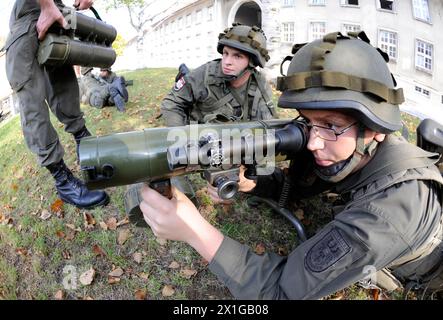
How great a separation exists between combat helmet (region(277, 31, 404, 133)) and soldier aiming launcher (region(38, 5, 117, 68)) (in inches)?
74.4

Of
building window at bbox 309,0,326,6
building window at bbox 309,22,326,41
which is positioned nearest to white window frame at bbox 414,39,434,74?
Result: building window at bbox 309,22,326,41

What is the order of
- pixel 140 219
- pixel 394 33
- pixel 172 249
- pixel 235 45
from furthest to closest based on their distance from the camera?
pixel 235 45 → pixel 172 249 → pixel 394 33 → pixel 140 219

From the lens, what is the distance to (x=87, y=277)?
2.67 metres

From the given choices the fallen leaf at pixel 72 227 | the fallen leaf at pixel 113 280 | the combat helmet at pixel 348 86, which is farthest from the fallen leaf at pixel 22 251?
the combat helmet at pixel 348 86

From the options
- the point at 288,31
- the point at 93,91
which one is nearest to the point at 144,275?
the point at 288,31

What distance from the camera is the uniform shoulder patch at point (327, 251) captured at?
1.57 meters

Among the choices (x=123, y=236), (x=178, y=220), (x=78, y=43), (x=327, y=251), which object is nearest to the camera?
(x=327, y=251)

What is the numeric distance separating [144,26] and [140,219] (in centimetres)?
495

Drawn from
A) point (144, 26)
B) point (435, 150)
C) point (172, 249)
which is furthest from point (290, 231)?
point (144, 26)

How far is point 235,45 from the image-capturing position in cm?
354

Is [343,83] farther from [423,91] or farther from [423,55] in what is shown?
[423,91]

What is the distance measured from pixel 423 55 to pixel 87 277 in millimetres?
3267

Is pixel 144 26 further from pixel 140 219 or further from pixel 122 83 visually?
pixel 140 219
